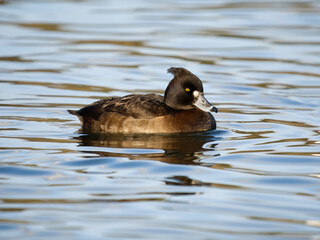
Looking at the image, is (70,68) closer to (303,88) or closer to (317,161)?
(303,88)

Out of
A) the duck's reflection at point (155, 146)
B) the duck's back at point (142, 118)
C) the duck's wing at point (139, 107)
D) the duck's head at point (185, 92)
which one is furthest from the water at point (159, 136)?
the duck's head at point (185, 92)

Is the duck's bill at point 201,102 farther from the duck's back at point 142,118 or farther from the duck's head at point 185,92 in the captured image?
the duck's back at point 142,118

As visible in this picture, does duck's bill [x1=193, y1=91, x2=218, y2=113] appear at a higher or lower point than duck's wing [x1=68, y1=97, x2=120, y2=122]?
higher

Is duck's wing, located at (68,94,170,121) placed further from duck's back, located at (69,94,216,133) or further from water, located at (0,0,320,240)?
water, located at (0,0,320,240)

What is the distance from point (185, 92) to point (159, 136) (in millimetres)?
736

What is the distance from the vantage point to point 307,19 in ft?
70.4

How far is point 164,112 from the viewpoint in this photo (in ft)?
32.0

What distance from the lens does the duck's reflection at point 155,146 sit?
8398 mm

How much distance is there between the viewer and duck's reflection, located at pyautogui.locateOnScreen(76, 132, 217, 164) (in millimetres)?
8398

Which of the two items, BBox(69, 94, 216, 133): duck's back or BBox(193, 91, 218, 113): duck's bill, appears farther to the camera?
BBox(193, 91, 218, 113): duck's bill

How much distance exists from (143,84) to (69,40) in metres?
5.21

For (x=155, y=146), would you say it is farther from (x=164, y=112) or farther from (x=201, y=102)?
(x=201, y=102)

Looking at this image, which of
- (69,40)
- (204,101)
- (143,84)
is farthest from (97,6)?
(204,101)

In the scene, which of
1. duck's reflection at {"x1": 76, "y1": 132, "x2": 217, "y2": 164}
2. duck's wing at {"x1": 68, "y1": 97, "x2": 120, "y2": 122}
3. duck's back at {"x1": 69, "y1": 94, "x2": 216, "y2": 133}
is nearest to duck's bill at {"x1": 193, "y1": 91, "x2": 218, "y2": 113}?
duck's back at {"x1": 69, "y1": 94, "x2": 216, "y2": 133}
